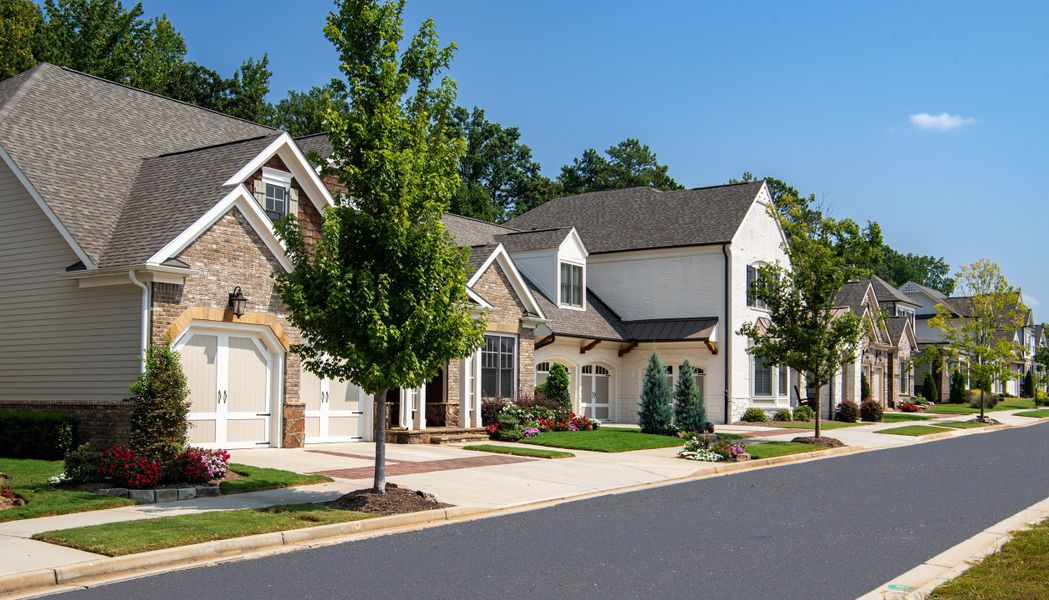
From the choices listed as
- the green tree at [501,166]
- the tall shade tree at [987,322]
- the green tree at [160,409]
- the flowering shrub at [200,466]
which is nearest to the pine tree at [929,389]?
the tall shade tree at [987,322]

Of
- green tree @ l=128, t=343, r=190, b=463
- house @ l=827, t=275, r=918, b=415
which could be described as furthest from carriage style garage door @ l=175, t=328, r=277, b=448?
house @ l=827, t=275, r=918, b=415

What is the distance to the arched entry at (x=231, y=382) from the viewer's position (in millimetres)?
18844

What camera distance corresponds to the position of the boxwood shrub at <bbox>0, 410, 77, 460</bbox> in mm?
17547

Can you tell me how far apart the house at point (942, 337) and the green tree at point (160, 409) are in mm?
56356

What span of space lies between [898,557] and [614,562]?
10.2 ft

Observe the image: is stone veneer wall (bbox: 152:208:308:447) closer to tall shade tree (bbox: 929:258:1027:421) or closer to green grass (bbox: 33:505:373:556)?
green grass (bbox: 33:505:373:556)

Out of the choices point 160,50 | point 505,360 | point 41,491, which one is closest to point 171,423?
point 41,491

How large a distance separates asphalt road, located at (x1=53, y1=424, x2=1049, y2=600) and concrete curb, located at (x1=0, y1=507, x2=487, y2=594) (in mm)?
515

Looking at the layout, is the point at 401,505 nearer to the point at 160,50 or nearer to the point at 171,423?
the point at 171,423

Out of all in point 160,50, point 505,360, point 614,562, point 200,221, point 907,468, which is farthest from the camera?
point 160,50

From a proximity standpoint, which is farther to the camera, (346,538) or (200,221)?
(200,221)

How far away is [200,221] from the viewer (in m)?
18.4

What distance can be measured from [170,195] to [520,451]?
31.3 ft

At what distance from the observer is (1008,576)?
28.9ft
